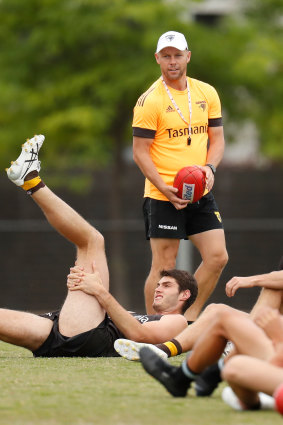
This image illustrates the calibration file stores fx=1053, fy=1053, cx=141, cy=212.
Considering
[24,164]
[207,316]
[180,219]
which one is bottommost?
[207,316]

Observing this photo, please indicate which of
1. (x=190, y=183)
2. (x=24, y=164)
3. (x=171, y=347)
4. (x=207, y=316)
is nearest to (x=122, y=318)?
(x=171, y=347)

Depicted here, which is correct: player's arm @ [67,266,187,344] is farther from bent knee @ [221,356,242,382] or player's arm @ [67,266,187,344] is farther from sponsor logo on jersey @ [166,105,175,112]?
bent knee @ [221,356,242,382]

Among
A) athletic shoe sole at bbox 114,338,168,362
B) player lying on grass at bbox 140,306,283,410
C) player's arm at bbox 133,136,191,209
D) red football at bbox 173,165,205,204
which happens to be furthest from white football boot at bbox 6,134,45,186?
player lying on grass at bbox 140,306,283,410

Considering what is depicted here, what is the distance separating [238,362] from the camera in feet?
15.4

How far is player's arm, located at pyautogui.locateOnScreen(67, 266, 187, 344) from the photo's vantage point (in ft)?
23.1

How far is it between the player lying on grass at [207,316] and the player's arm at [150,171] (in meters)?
1.61

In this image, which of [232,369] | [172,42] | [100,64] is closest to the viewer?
[232,369]

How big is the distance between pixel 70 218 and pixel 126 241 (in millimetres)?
11044

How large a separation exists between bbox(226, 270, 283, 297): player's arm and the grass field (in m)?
0.74

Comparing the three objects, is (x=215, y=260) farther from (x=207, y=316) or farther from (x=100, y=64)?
(x=100, y=64)

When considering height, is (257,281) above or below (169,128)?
below

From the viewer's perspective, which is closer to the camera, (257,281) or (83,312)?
(257,281)

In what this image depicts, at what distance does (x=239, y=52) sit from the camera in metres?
18.0

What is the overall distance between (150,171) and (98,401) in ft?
11.1
